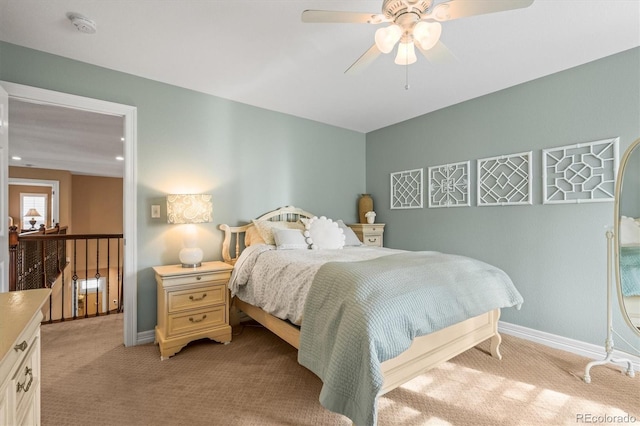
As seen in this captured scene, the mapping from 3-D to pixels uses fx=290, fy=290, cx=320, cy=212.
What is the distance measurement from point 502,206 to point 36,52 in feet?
14.6

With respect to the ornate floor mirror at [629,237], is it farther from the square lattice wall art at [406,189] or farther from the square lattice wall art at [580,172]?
the square lattice wall art at [406,189]

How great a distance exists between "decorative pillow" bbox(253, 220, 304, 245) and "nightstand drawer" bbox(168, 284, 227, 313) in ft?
2.08

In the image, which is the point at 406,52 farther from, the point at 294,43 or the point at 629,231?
the point at 629,231

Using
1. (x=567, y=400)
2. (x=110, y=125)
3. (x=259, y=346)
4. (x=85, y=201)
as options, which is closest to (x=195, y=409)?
(x=259, y=346)

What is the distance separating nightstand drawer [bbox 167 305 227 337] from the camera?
2471mm

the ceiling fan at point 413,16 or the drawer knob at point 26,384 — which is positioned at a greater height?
the ceiling fan at point 413,16

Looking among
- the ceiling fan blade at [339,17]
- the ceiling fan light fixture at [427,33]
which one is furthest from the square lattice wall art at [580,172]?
the ceiling fan blade at [339,17]

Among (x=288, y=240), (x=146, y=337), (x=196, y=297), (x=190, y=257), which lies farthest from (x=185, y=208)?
(x=146, y=337)

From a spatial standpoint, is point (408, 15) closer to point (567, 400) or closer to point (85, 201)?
point (567, 400)

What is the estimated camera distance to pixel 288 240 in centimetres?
294

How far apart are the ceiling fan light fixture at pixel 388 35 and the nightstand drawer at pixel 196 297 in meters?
2.33

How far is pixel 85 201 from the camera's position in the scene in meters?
7.86

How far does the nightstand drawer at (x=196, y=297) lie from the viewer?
2.49 m

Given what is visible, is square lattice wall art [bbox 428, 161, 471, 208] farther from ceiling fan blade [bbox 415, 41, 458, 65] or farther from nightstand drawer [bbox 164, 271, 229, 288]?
nightstand drawer [bbox 164, 271, 229, 288]
